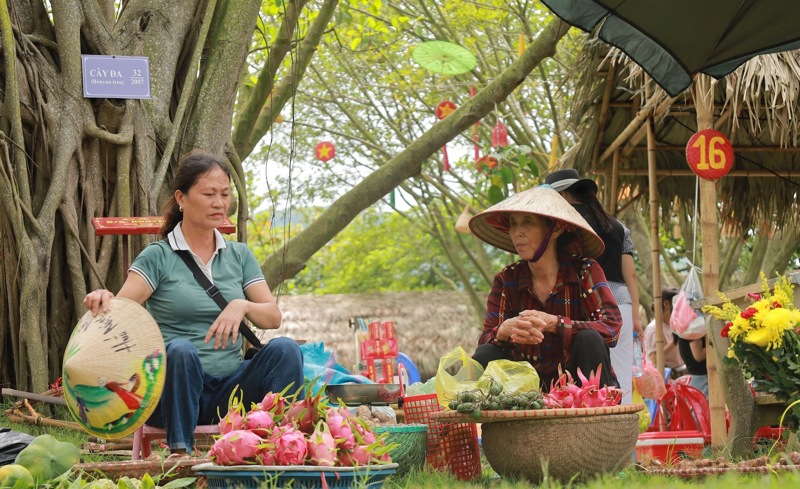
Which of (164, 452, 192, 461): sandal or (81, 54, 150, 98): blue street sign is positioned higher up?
(81, 54, 150, 98): blue street sign

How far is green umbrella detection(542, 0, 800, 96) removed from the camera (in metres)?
4.12

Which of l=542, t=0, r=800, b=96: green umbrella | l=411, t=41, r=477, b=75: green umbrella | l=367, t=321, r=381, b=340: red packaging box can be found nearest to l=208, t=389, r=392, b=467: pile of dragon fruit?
l=542, t=0, r=800, b=96: green umbrella

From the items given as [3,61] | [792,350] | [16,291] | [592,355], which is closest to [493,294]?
[592,355]

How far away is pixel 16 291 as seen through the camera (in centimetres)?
483

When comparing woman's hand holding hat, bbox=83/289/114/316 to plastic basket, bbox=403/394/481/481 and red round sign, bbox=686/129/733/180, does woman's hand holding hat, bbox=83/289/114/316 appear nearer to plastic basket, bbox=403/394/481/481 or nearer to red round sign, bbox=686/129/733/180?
plastic basket, bbox=403/394/481/481

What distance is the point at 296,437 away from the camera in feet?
8.54

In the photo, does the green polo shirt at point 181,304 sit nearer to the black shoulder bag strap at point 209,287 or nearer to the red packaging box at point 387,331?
the black shoulder bag strap at point 209,287

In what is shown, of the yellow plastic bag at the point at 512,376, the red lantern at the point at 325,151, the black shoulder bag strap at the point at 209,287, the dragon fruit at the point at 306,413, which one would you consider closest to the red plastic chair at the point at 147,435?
the black shoulder bag strap at the point at 209,287

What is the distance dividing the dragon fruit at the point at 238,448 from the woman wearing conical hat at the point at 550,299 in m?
1.55

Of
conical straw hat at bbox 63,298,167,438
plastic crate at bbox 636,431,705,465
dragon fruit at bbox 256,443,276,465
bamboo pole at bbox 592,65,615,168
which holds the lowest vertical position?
plastic crate at bbox 636,431,705,465

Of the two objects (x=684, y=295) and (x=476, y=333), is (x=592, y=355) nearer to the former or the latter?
(x=684, y=295)

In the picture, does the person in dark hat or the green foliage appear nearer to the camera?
the person in dark hat

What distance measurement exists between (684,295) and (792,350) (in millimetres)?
2713

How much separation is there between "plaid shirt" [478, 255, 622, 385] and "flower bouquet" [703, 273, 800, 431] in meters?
0.61
